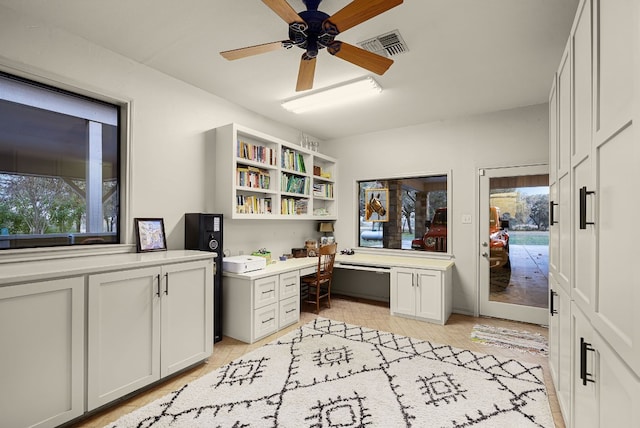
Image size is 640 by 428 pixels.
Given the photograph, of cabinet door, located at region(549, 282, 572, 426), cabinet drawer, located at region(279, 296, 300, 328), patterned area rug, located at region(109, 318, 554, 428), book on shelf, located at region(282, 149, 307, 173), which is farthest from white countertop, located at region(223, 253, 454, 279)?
cabinet door, located at region(549, 282, 572, 426)

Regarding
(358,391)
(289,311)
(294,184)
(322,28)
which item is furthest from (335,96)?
(358,391)

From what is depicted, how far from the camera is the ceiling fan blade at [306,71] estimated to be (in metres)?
2.23

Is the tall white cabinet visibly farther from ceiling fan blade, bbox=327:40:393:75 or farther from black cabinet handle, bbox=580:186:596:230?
ceiling fan blade, bbox=327:40:393:75

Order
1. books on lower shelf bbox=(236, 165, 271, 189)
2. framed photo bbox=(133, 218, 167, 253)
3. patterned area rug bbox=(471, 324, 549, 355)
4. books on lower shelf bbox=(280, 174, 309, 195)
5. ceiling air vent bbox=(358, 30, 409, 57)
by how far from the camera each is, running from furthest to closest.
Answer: books on lower shelf bbox=(280, 174, 309, 195) → books on lower shelf bbox=(236, 165, 271, 189) → patterned area rug bbox=(471, 324, 549, 355) → framed photo bbox=(133, 218, 167, 253) → ceiling air vent bbox=(358, 30, 409, 57)

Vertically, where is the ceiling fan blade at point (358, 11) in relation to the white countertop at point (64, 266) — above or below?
above

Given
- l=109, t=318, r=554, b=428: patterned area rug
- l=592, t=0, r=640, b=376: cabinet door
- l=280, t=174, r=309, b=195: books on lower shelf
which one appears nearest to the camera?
l=592, t=0, r=640, b=376: cabinet door

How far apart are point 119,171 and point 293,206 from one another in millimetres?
2186

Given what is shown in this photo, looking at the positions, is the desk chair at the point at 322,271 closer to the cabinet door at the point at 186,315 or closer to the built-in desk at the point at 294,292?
the built-in desk at the point at 294,292

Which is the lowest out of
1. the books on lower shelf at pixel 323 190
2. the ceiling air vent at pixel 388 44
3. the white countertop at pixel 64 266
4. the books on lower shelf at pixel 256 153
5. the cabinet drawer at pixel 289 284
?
the cabinet drawer at pixel 289 284

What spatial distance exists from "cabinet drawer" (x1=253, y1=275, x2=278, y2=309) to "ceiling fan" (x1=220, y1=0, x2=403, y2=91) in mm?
2115

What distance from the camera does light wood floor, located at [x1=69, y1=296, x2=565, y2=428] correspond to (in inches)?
84.4

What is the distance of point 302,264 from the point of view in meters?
4.00

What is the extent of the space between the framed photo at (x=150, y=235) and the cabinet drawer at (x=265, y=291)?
3.26ft

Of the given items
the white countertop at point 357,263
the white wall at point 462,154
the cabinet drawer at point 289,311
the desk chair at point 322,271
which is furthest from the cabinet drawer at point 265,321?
the white wall at point 462,154
